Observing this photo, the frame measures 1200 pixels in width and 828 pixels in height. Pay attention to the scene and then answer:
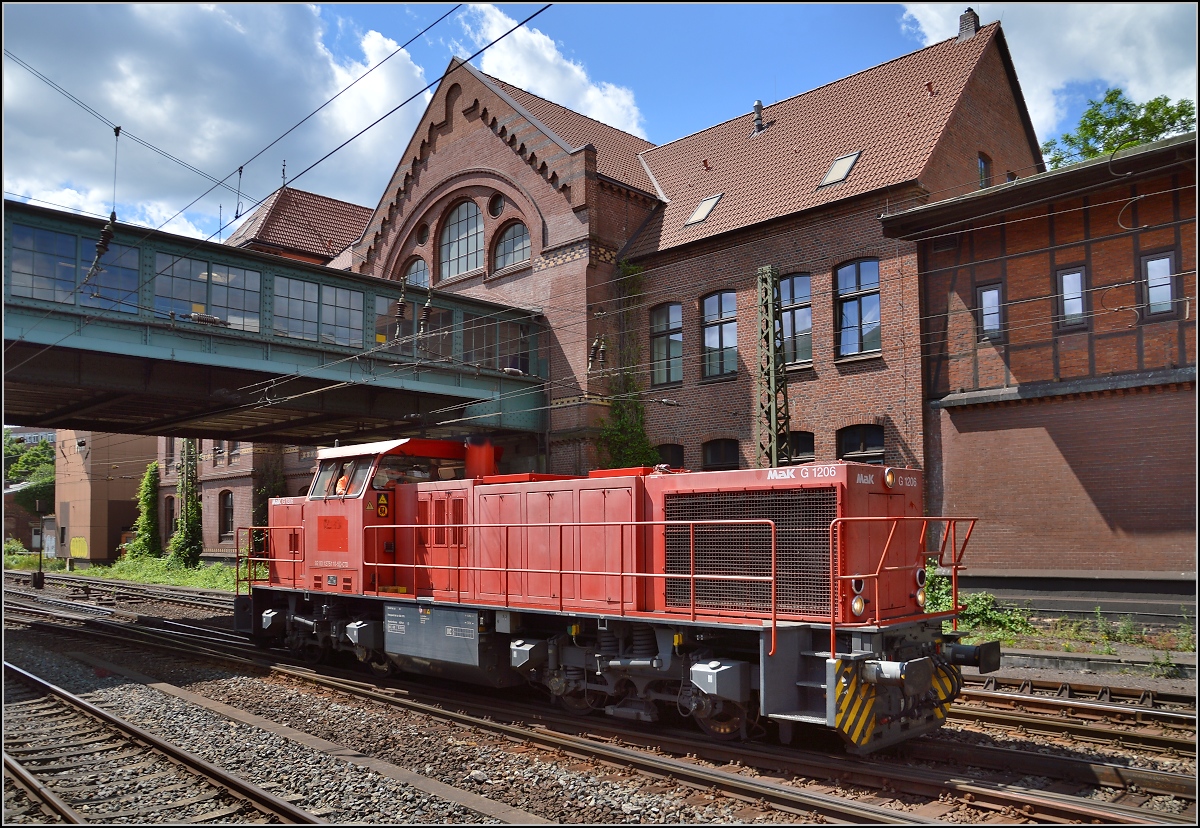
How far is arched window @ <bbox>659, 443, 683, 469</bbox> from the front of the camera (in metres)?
23.2

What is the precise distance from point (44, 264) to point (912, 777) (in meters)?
16.5

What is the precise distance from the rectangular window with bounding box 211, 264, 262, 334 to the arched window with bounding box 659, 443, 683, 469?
1070 centimetres

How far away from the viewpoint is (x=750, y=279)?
21797mm

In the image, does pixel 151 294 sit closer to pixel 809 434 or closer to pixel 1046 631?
pixel 809 434

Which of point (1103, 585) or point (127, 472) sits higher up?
point (127, 472)

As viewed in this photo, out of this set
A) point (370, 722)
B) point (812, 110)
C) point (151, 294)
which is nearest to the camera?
point (370, 722)

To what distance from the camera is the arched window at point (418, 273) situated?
98.7 ft

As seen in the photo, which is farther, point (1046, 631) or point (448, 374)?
point (448, 374)

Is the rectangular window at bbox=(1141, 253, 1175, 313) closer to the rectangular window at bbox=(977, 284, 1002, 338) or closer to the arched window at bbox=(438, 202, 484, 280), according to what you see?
the rectangular window at bbox=(977, 284, 1002, 338)

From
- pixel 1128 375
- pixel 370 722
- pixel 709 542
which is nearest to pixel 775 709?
pixel 709 542

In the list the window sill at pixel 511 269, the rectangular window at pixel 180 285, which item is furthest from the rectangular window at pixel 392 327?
the rectangular window at pixel 180 285

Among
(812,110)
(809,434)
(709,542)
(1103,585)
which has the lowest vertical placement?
(1103,585)

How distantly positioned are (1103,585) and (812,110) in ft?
50.1

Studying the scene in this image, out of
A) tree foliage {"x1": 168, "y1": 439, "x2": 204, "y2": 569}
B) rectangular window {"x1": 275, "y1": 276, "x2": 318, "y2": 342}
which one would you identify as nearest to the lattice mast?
rectangular window {"x1": 275, "y1": 276, "x2": 318, "y2": 342}
